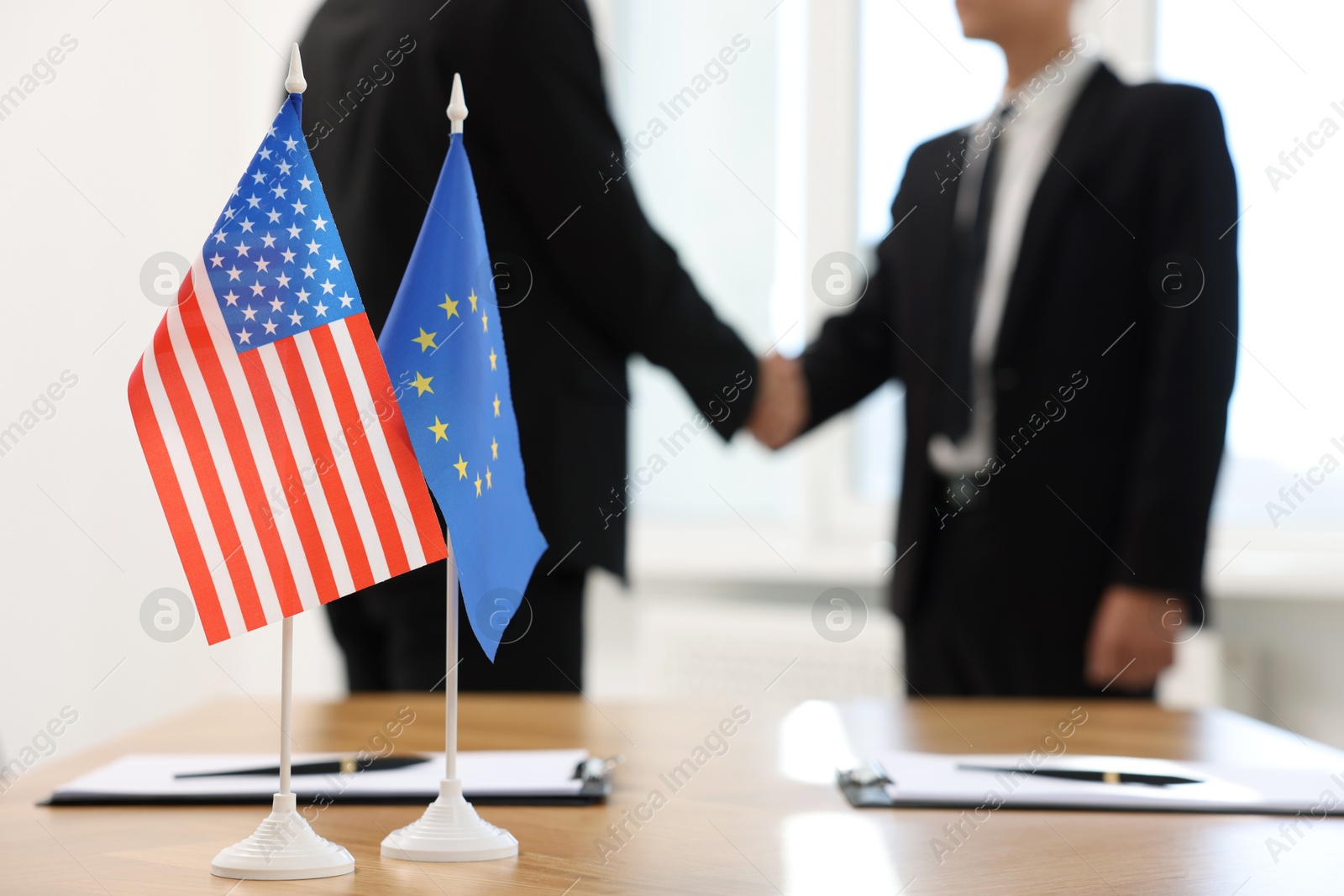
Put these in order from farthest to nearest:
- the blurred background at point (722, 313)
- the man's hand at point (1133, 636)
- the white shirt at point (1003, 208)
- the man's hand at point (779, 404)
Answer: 1. the blurred background at point (722, 313)
2. the man's hand at point (779, 404)
3. the white shirt at point (1003, 208)
4. the man's hand at point (1133, 636)

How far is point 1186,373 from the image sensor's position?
1.58 m

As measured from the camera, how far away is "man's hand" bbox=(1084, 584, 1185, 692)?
1560mm

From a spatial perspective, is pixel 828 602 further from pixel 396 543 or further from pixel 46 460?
pixel 396 543

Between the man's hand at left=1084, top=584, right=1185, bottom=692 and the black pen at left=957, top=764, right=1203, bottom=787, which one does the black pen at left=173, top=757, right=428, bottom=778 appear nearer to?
the black pen at left=957, top=764, right=1203, bottom=787

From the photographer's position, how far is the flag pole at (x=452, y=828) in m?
0.62

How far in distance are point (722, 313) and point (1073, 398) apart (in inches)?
A: 53.9

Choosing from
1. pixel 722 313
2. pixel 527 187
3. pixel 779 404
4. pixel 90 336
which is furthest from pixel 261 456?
pixel 722 313

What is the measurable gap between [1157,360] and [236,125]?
2470 millimetres

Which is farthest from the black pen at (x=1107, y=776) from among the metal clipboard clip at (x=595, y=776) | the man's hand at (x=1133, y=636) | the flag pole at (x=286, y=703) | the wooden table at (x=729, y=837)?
the man's hand at (x=1133, y=636)

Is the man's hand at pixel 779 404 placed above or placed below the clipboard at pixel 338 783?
above

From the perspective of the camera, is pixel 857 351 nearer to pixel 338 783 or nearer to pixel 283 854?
pixel 338 783

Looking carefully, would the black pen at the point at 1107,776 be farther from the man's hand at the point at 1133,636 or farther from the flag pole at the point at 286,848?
the man's hand at the point at 1133,636

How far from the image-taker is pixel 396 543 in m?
0.62

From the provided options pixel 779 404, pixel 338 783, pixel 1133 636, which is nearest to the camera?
pixel 338 783
